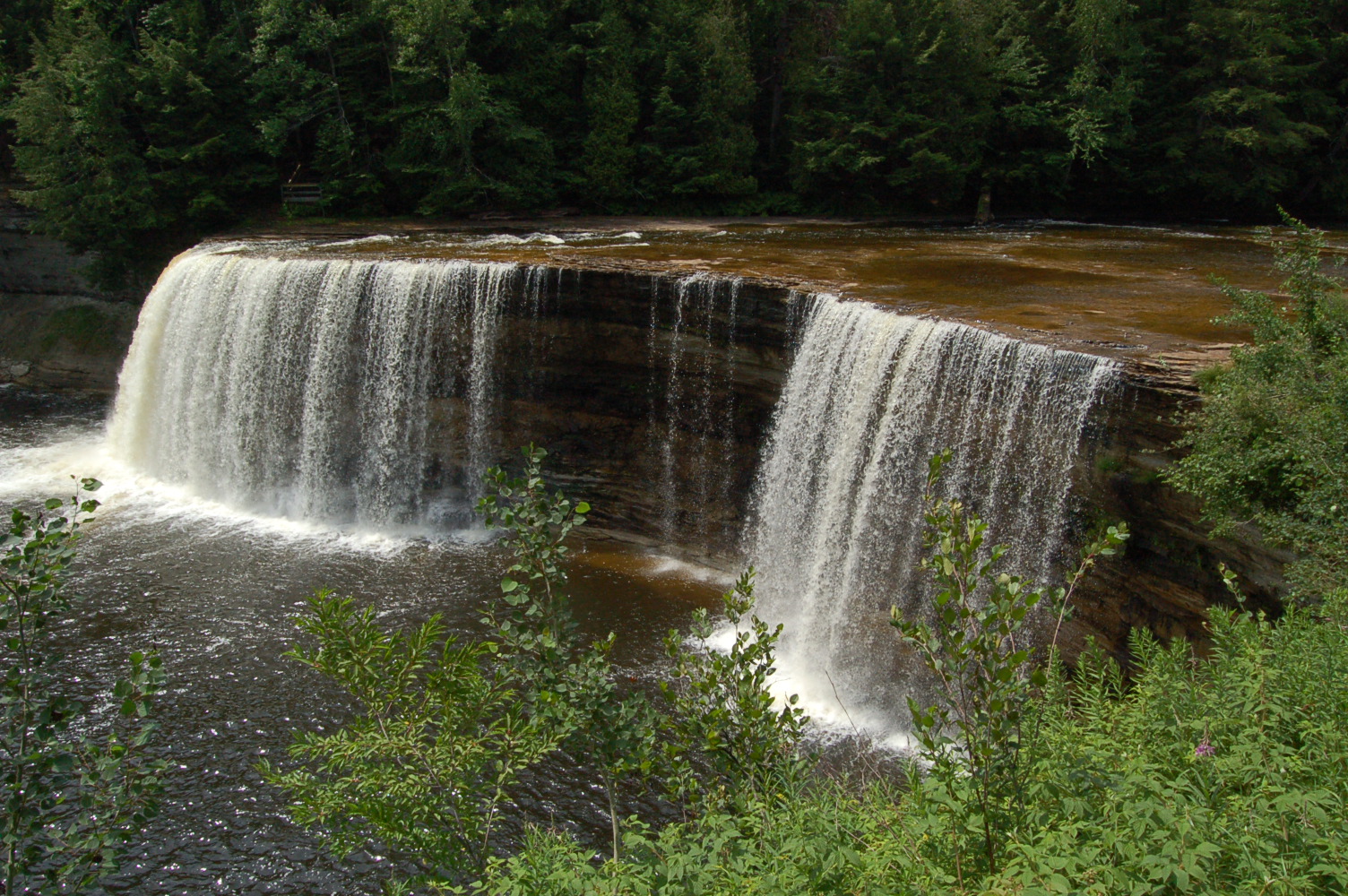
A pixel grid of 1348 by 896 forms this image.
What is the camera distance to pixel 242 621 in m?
11.4

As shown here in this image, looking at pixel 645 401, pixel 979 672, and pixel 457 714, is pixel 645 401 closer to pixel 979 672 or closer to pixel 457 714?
pixel 457 714

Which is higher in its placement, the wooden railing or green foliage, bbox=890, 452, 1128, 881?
the wooden railing

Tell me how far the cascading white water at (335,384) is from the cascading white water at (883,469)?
535 centimetres

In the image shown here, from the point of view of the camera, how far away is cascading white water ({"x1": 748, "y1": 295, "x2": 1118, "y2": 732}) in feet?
30.8

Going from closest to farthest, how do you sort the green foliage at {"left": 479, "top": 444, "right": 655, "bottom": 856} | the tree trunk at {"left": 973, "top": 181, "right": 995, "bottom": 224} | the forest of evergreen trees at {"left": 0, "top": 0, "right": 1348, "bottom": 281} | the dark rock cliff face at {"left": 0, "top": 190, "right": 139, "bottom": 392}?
the green foliage at {"left": 479, "top": 444, "right": 655, "bottom": 856}
the forest of evergreen trees at {"left": 0, "top": 0, "right": 1348, "bottom": 281}
the dark rock cliff face at {"left": 0, "top": 190, "right": 139, "bottom": 392}
the tree trunk at {"left": 973, "top": 181, "right": 995, "bottom": 224}

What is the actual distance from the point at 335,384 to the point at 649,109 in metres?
13.2

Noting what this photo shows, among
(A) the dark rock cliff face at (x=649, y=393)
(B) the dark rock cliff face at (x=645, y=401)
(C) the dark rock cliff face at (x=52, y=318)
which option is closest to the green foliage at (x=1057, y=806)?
(B) the dark rock cliff face at (x=645, y=401)

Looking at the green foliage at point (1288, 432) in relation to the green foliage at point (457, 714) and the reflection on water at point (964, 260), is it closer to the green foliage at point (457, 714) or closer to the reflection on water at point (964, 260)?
the reflection on water at point (964, 260)

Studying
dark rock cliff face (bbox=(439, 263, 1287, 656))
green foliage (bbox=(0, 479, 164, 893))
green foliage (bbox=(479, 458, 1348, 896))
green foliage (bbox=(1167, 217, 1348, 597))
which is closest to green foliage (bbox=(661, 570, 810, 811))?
green foliage (bbox=(479, 458, 1348, 896))

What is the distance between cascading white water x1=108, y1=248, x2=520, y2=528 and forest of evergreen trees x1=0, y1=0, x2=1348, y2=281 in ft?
23.3

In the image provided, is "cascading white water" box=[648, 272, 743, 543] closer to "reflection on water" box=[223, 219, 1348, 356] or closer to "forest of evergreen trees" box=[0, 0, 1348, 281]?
"reflection on water" box=[223, 219, 1348, 356]

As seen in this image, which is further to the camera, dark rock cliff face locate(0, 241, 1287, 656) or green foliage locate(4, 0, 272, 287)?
green foliage locate(4, 0, 272, 287)

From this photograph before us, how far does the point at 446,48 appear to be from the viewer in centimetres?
2134

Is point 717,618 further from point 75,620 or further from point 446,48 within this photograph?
point 446,48
